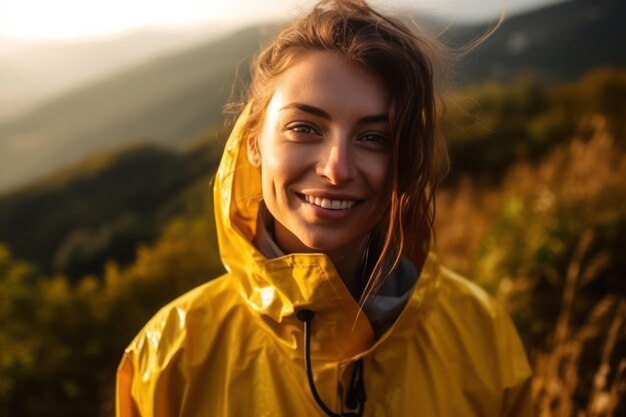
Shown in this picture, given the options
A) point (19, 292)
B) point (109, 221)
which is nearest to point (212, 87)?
point (109, 221)

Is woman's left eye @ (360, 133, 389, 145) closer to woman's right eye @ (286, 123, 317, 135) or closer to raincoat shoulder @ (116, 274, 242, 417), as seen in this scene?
woman's right eye @ (286, 123, 317, 135)

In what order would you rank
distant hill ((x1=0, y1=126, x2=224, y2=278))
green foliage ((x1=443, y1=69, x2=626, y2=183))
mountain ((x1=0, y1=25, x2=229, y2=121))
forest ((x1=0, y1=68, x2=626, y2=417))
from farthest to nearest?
1. green foliage ((x1=443, y1=69, x2=626, y2=183))
2. distant hill ((x1=0, y1=126, x2=224, y2=278))
3. mountain ((x1=0, y1=25, x2=229, y2=121))
4. forest ((x1=0, y1=68, x2=626, y2=417))

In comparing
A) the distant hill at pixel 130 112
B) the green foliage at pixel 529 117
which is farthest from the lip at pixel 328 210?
the green foliage at pixel 529 117

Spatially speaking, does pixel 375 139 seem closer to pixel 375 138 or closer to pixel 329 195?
pixel 375 138

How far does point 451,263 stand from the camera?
196 inches

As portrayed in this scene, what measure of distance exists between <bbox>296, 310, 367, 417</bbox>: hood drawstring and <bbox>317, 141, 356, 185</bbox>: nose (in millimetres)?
379

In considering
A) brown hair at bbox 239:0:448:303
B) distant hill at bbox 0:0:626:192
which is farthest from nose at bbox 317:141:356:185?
distant hill at bbox 0:0:626:192

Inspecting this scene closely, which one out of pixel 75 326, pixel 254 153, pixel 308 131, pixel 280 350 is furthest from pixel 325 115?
pixel 75 326

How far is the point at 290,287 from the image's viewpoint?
5.91 feet

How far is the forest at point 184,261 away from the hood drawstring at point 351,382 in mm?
1039

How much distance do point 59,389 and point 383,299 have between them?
7.42 ft

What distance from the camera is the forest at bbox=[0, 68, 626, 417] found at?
3.34 metres

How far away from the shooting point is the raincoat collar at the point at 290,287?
1.77 m

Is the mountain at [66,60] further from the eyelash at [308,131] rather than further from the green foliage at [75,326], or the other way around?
the eyelash at [308,131]
